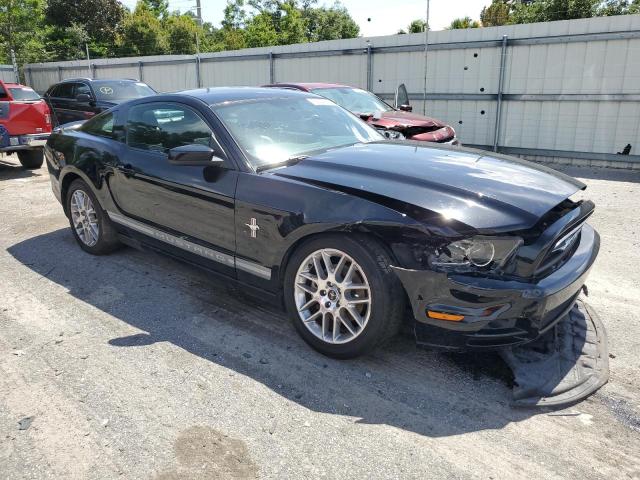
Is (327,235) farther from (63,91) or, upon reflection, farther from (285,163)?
(63,91)

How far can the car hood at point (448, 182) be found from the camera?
2727 mm

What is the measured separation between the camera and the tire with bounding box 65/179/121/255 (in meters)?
4.80

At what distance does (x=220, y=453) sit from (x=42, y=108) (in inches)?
360

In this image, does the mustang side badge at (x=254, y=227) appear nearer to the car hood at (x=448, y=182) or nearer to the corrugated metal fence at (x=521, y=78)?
the car hood at (x=448, y=182)

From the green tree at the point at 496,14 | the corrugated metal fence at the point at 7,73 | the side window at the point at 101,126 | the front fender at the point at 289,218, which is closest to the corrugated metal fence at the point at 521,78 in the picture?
the side window at the point at 101,126

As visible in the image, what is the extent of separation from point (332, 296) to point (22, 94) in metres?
9.71

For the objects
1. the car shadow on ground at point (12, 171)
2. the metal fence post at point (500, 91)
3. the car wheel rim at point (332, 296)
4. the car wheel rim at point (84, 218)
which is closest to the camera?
the car wheel rim at point (332, 296)

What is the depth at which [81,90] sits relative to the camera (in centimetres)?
1095

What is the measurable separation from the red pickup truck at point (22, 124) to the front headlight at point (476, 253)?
8879 mm

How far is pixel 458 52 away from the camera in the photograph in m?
11.4

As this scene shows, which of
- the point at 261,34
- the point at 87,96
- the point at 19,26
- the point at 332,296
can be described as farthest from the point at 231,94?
the point at 261,34

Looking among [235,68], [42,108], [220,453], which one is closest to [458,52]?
[235,68]

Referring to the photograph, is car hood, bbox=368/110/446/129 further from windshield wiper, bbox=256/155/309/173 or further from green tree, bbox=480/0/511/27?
green tree, bbox=480/0/511/27

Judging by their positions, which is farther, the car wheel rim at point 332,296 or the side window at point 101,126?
the side window at point 101,126
